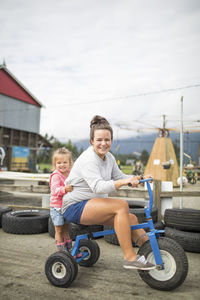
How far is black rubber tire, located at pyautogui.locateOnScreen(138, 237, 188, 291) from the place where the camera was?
219 cm

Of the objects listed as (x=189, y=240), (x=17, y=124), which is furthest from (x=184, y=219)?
(x=17, y=124)

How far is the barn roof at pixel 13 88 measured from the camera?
854 inches

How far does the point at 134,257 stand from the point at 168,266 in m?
0.32

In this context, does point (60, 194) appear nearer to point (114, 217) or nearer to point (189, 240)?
point (114, 217)

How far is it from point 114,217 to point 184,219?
190cm

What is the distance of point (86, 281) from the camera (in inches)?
101

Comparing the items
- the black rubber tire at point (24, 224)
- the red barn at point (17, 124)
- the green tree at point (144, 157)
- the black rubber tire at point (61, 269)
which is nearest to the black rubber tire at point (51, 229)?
the black rubber tire at point (24, 224)

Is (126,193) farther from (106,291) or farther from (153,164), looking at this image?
(153,164)

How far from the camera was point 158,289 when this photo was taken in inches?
90.8

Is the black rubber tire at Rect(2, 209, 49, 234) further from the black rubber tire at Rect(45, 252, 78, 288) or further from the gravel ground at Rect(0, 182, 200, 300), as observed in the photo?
the black rubber tire at Rect(45, 252, 78, 288)

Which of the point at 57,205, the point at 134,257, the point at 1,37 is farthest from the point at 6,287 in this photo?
the point at 1,37

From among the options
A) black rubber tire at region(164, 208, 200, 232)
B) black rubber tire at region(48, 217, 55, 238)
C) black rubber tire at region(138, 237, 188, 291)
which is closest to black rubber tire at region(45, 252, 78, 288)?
black rubber tire at region(138, 237, 188, 291)

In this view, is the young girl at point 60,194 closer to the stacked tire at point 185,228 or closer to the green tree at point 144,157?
the stacked tire at point 185,228

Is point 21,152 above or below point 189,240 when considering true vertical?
above
